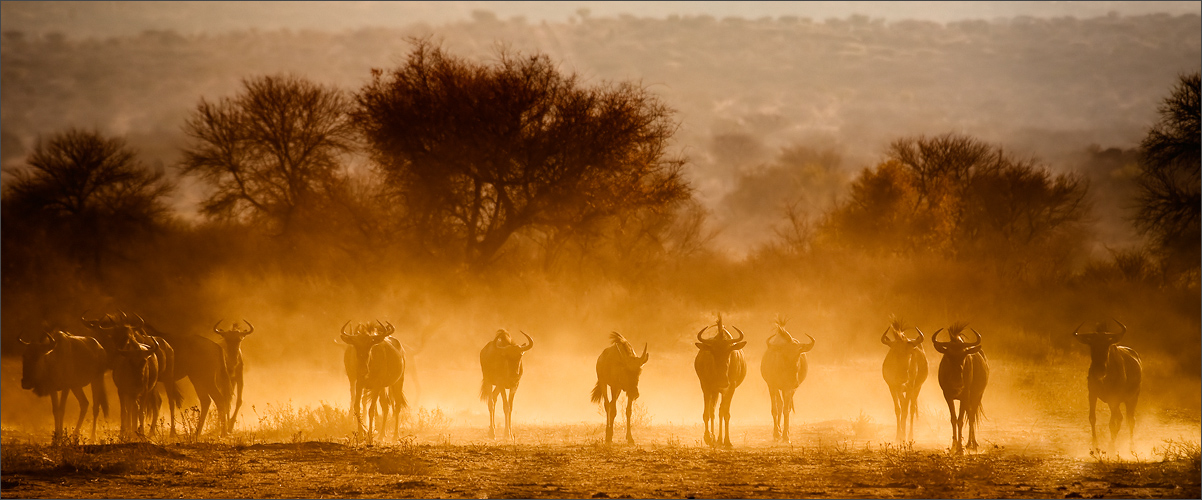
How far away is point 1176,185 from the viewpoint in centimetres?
3244

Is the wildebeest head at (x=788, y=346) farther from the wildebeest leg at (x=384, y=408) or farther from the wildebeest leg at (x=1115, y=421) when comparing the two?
the wildebeest leg at (x=384, y=408)

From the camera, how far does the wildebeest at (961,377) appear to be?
51.0 feet

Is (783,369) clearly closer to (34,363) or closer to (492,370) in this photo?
(492,370)

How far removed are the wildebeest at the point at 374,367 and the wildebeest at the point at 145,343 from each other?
291 cm

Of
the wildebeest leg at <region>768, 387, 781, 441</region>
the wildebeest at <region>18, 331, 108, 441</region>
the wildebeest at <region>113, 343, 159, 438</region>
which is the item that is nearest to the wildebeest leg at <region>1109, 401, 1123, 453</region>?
the wildebeest leg at <region>768, 387, 781, 441</region>

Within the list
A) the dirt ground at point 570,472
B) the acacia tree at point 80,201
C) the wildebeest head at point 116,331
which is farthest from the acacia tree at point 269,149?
the dirt ground at point 570,472

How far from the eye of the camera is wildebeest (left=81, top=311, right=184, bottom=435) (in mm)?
16500

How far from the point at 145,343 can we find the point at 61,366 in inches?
46.8

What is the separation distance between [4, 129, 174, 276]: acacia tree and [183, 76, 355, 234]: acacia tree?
191 centimetres

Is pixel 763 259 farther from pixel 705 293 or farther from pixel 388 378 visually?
pixel 388 378

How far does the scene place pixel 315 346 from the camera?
82.3ft

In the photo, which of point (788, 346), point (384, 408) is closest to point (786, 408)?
point (788, 346)

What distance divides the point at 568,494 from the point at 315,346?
1401cm

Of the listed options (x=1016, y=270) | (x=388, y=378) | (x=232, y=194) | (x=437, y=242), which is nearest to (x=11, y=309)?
(x=232, y=194)
